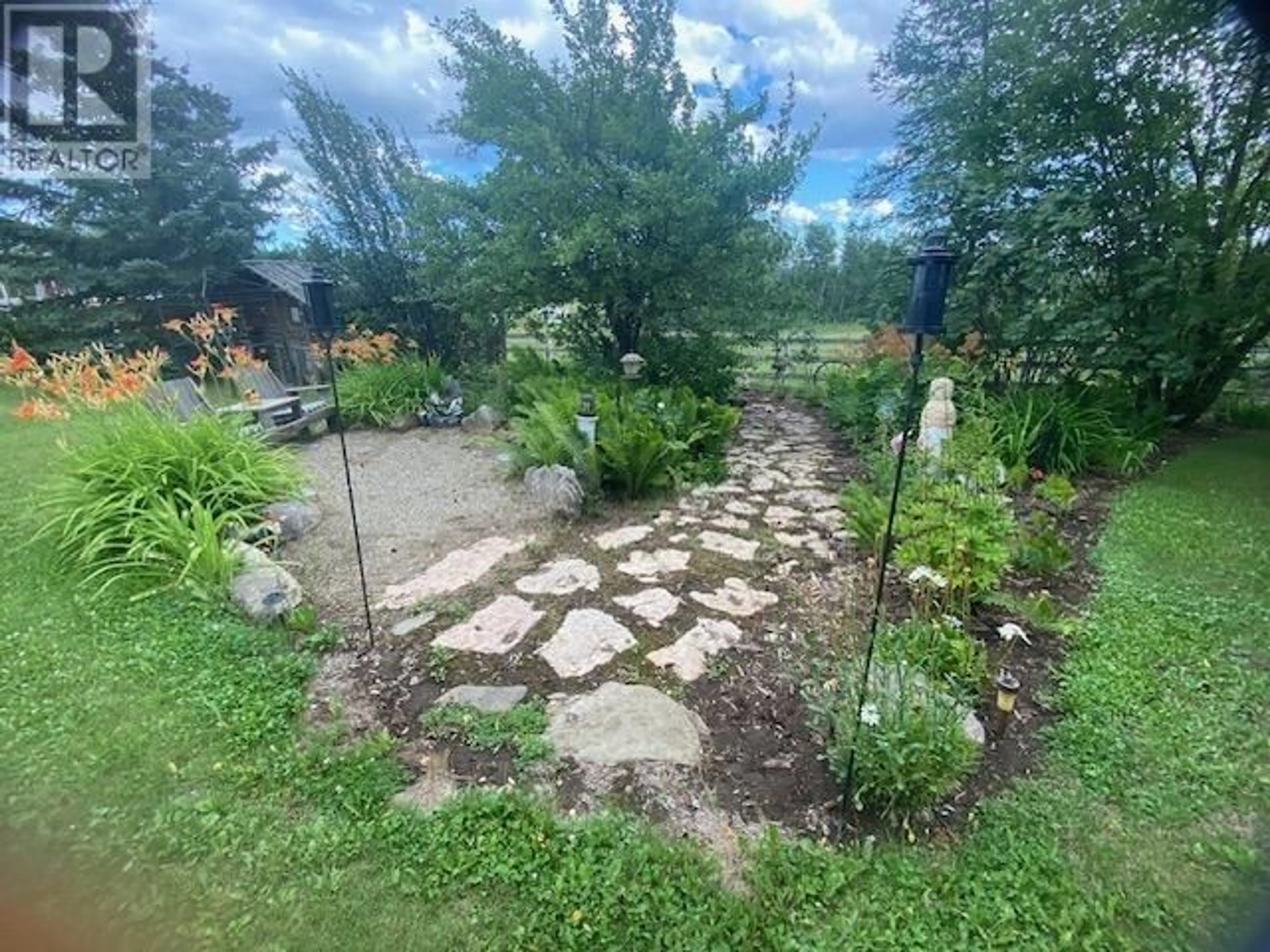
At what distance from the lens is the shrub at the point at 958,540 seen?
2662mm

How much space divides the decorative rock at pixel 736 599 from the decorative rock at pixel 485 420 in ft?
15.8

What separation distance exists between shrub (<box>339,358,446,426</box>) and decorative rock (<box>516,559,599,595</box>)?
5.07 m

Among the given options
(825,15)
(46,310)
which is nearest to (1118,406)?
(825,15)

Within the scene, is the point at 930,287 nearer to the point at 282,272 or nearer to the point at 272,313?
the point at 282,272

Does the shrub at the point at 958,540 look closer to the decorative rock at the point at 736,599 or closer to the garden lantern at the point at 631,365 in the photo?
the decorative rock at the point at 736,599

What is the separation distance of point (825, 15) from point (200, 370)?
5.31 metres

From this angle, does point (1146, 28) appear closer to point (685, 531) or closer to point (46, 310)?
point (685, 531)

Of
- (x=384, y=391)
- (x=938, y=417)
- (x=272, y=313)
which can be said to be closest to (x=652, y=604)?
(x=938, y=417)

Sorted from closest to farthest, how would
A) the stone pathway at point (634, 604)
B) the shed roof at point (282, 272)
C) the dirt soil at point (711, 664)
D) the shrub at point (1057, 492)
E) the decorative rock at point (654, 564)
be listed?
Result: the dirt soil at point (711, 664)
the stone pathway at point (634, 604)
the decorative rock at point (654, 564)
the shrub at point (1057, 492)
the shed roof at point (282, 272)

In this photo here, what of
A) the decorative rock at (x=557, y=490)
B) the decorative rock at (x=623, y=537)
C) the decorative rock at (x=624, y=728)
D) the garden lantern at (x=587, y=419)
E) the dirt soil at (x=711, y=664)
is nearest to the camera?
the dirt soil at (x=711, y=664)

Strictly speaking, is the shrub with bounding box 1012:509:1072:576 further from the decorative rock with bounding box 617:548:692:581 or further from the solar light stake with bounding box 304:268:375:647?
the solar light stake with bounding box 304:268:375:647

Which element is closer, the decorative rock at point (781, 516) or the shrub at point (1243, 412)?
the decorative rock at point (781, 516)

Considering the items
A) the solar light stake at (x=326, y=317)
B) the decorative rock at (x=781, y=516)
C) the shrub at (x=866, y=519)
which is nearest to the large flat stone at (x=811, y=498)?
the decorative rock at (x=781, y=516)

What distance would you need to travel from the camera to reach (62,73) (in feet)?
24.9
